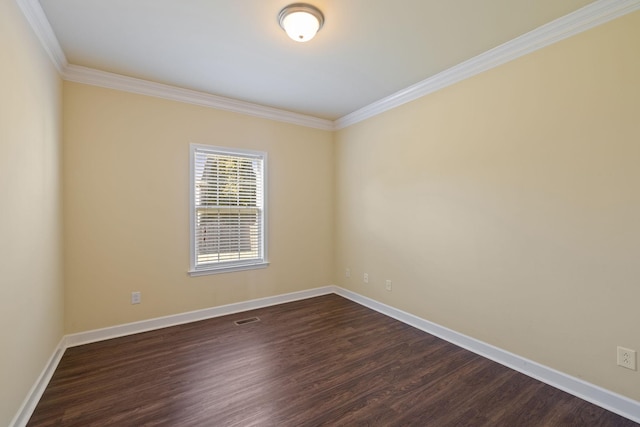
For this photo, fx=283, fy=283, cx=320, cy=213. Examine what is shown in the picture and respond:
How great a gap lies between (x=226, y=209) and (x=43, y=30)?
2.23 metres

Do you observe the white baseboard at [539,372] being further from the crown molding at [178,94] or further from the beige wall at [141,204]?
the crown molding at [178,94]

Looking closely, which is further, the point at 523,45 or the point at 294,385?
the point at 523,45

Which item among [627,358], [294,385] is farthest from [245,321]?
[627,358]

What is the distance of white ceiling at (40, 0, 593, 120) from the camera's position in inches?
77.9

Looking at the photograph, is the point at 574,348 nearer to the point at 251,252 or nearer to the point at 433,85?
the point at 433,85

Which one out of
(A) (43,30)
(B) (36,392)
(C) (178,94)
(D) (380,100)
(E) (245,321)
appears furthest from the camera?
(D) (380,100)

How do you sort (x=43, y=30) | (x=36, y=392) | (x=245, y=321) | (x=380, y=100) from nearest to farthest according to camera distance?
1. (x=36, y=392)
2. (x=43, y=30)
3. (x=245, y=321)
4. (x=380, y=100)

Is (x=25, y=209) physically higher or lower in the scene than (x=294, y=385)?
higher

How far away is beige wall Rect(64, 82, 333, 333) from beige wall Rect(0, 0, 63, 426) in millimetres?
297

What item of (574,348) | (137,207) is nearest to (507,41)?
(574,348)

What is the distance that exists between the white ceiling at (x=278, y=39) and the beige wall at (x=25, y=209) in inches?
18.3

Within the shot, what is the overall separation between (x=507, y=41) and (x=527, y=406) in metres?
2.81

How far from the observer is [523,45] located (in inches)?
91.5

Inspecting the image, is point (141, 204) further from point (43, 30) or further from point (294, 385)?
point (294, 385)
